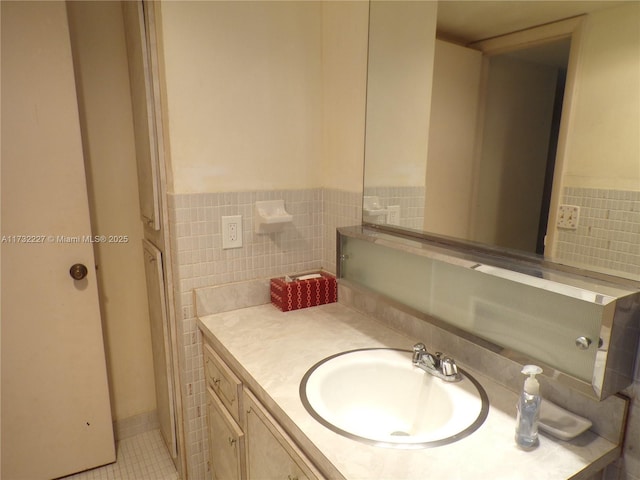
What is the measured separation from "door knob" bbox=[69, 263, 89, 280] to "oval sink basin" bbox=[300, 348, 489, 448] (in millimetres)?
1118

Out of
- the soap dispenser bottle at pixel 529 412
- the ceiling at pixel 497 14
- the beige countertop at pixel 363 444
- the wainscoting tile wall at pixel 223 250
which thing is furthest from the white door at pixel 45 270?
the soap dispenser bottle at pixel 529 412

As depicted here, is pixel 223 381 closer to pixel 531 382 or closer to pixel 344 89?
pixel 531 382

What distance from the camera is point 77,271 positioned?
167cm

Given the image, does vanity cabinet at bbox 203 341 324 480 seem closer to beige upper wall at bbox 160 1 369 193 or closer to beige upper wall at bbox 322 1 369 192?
beige upper wall at bbox 160 1 369 193

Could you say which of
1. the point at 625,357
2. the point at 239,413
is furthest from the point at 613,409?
the point at 239,413

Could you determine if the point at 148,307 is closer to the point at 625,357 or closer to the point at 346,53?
the point at 346,53

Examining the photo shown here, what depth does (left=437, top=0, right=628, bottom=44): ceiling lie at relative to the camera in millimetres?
911

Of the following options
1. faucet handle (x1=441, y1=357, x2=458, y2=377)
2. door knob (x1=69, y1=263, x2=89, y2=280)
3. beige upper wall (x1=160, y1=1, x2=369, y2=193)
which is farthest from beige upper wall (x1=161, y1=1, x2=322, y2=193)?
faucet handle (x1=441, y1=357, x2=458, y2=377)

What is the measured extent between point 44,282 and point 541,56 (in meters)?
1.82

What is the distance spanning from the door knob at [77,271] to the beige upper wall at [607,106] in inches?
67.2

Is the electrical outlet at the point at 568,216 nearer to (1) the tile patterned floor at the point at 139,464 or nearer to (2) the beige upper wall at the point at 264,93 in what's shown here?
(2) the beige upper wall at the point at 264,93

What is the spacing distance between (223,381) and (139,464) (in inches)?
37.9

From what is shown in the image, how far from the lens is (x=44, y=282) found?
64.1 inches

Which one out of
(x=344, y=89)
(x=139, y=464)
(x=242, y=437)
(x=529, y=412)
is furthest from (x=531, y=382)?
(x=139, y=464)
